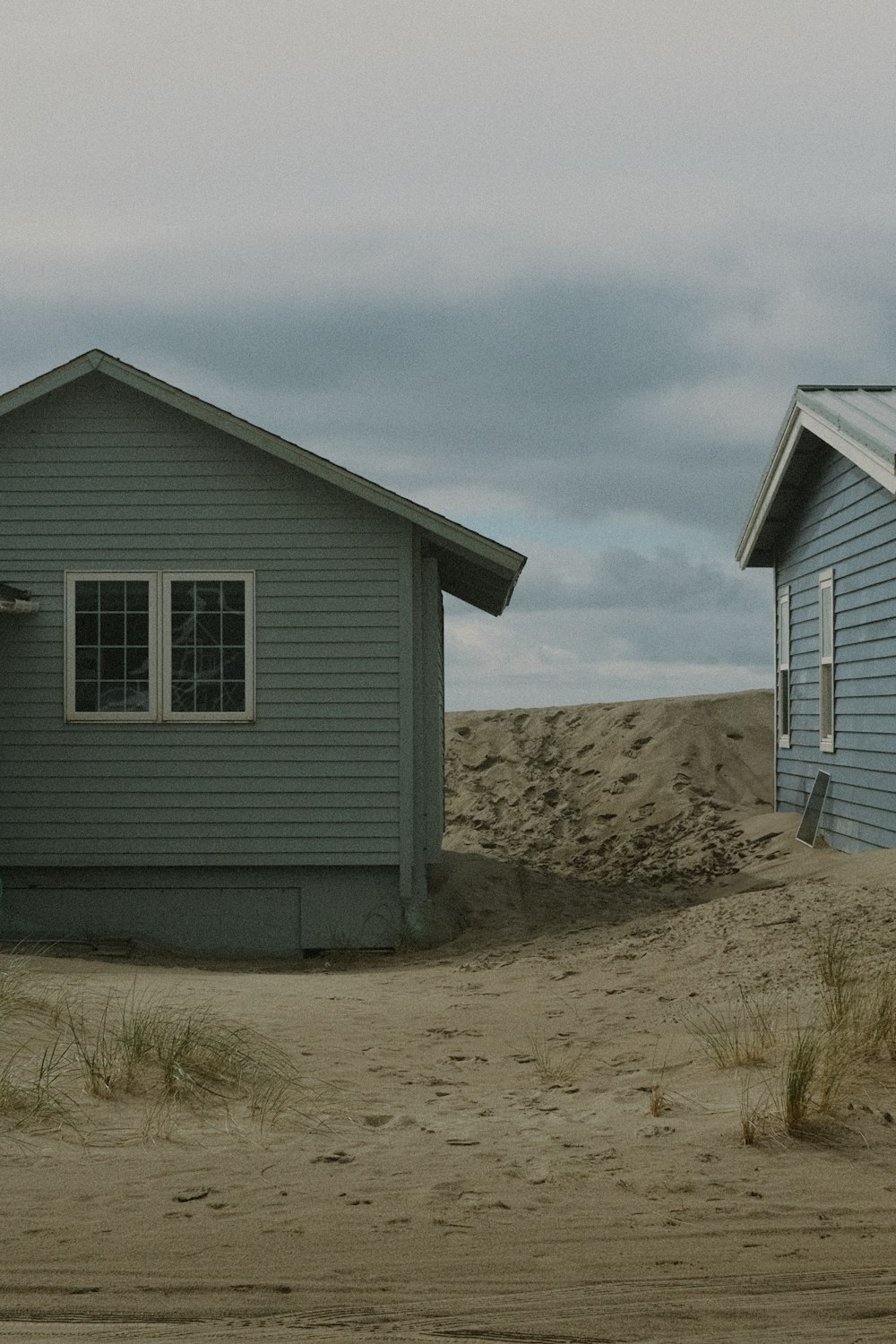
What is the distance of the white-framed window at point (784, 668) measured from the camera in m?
19.7

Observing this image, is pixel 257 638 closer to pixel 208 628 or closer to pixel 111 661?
pixel 208 628

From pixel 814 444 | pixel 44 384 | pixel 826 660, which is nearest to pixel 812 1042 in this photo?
pixel 44 384

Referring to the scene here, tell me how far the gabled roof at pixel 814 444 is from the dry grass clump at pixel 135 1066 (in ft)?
29.5

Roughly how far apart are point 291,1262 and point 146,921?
946cm

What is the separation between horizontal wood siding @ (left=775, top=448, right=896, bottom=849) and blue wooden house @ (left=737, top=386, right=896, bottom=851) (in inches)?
0.8

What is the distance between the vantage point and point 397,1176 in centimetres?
579

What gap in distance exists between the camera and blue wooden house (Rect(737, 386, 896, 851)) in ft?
48.5

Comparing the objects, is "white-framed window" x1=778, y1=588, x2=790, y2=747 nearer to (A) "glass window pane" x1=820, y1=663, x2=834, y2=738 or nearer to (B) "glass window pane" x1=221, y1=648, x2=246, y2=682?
(A) "glass window pane" x1=820, y1=663, x2=834, y2=738

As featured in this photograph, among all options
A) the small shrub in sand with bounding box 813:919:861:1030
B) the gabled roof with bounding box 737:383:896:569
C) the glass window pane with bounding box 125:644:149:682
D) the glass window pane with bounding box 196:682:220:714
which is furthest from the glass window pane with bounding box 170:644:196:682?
the gabled roof with bounding box 737:383:896:569

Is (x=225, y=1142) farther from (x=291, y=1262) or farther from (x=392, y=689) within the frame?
(x=392, y=689)

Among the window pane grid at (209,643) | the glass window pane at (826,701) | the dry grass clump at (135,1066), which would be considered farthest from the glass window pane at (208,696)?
the glass window pane at (826,701)

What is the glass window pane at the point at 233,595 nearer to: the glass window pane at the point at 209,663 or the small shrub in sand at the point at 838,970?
the glass window pane at the point at 209,663

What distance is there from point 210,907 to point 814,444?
9561 millimetres

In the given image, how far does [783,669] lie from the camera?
19.9 metres
